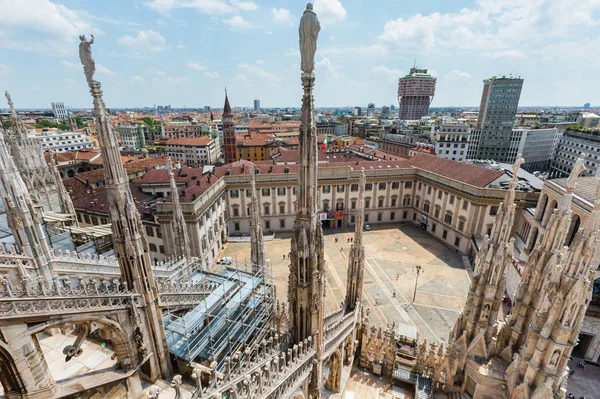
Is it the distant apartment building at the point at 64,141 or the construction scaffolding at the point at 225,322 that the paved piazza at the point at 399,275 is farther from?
the distant apartment building at the point at 64,141

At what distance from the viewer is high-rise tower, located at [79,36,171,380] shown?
36.5 feet

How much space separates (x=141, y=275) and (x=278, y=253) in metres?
30.2

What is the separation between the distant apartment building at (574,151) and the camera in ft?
277

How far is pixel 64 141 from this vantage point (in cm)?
9750

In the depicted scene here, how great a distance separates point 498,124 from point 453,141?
41.9 metres

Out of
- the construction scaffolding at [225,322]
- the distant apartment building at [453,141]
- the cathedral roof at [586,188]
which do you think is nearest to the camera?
the construction scaffolding at [225,322]

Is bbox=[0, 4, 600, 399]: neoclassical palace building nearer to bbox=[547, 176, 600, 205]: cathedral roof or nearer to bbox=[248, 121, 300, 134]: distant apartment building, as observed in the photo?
bbox=[547, 176, 600, 205]: cathedral roof

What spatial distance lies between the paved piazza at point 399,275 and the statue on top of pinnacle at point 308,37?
87.5ft

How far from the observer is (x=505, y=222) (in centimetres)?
1287

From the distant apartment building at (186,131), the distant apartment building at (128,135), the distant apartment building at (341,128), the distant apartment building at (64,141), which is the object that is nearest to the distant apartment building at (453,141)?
the distant apartment building at (341,128)

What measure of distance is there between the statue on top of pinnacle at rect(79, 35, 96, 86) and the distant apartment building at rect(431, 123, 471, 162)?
89165 mm

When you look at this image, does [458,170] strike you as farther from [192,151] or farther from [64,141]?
[64,141]

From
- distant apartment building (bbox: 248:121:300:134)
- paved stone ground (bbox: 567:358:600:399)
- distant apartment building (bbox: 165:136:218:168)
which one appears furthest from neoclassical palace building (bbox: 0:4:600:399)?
distant apartment building (bbox: 248:121:300:134)

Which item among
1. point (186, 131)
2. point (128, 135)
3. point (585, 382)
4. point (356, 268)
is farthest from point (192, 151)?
point (585, 382)
